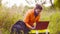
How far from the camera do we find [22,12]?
0.88 metres

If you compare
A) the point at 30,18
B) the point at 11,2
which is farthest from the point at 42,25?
the point at 11,2

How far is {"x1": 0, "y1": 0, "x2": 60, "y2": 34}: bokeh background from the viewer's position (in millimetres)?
869

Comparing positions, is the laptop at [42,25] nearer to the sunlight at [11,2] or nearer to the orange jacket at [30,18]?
the orange jacket at [30,18]

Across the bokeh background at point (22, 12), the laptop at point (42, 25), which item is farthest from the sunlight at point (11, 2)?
the laptop at point (42, 25)

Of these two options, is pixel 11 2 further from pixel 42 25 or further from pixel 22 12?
pixel 42 25

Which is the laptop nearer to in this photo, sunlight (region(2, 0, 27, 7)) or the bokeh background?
the bokeh background

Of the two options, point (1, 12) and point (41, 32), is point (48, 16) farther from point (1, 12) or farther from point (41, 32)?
point (1, 12)

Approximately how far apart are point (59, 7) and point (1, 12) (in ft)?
1.30

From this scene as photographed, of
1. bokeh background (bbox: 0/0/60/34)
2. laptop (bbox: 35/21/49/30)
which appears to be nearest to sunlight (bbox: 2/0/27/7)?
bokeh background (bbox: 0/0/60/34)

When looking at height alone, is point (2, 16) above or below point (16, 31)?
above

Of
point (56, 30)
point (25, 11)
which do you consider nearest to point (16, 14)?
point (25, 11)

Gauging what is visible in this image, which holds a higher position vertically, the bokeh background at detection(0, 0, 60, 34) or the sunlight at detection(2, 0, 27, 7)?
the sunlight at detection(2, 0, 27, 7)

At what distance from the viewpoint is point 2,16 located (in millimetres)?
867

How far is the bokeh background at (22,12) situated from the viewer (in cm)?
87
